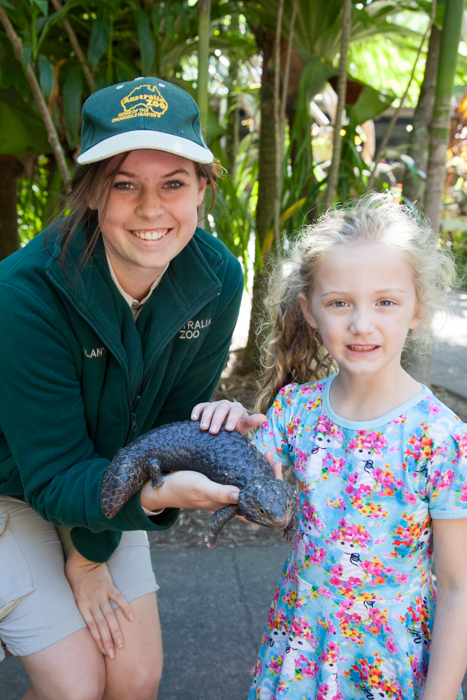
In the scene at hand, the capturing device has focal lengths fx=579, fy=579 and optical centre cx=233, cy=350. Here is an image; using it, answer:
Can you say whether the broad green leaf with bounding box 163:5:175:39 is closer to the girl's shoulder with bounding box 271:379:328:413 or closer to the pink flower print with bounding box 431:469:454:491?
the girl's shoulder with bounding box 271:379:328:413

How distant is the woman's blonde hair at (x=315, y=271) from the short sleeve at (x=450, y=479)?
1.38 ft

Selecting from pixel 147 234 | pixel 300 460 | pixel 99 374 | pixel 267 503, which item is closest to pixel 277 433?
pixel 300 460

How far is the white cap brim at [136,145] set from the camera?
160 cm

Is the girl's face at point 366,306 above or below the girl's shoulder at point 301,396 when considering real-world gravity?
above

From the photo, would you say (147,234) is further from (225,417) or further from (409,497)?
(409,497)

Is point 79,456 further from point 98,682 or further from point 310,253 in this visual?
point 310,253

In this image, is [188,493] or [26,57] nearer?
[188,493]

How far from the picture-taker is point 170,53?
4.02m

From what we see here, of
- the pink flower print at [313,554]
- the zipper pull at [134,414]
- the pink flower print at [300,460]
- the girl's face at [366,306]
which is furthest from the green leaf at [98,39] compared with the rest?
the pink flower print at [313,554]

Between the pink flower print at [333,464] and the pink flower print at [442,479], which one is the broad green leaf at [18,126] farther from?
the pink flower print at [442,479]

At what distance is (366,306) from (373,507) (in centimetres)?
55

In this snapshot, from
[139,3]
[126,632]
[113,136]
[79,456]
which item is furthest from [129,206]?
[139,3]

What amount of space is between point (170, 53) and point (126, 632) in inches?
144

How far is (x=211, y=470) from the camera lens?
5.30 ft
